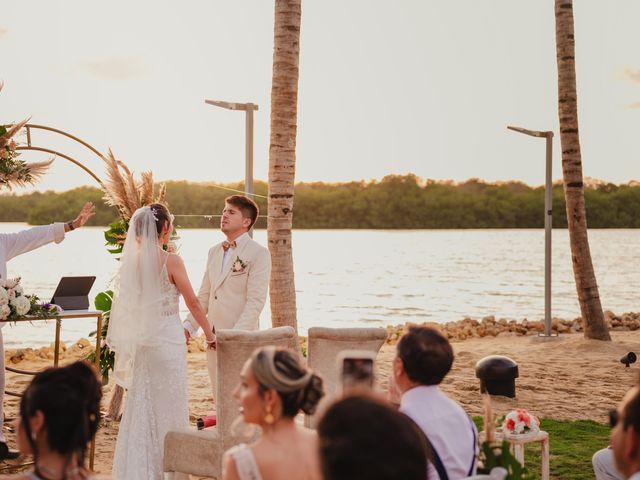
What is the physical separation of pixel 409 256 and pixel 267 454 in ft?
209

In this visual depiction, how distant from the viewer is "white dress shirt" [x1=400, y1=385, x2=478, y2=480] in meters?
3.32

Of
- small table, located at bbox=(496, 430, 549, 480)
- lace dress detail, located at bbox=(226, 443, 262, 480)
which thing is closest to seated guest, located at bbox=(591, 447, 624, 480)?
small table, located at bbox=(496, 430, 549, 480)

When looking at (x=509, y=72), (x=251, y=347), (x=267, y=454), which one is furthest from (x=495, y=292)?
(x=267, y=454)

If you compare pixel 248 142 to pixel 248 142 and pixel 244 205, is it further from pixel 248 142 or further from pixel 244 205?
pixel 244 205

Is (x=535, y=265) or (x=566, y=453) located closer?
(x=566, y=453)

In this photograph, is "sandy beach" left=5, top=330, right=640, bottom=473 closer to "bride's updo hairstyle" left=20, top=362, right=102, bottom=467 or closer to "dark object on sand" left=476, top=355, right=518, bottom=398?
"dark object on sand" left=476, top=355, right=518, bottom=398

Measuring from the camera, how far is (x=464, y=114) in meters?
51.6

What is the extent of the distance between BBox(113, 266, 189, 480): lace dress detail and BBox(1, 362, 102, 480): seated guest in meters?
3.17

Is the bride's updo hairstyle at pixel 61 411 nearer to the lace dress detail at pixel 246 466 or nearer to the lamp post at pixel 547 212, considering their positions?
the lace dress detail at pixel 246 466

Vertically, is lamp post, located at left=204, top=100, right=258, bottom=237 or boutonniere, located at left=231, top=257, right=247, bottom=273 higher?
lamp post, located at left=204, top=100, right=258, bottom=237

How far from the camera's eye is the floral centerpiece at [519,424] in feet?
18.6

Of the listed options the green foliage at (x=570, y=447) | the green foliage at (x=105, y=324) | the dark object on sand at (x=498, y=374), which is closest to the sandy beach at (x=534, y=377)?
the dark object on sand at (x=498, y=374)

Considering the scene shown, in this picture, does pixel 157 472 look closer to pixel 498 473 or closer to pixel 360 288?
pixel 498 473

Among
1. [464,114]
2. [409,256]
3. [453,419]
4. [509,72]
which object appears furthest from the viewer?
[409,256]
